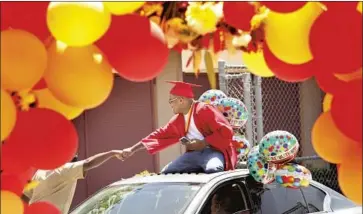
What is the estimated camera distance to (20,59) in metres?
2.14

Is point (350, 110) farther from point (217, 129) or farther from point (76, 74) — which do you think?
point (217, 129)

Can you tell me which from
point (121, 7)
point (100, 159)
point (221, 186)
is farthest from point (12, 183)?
point (221, 186)

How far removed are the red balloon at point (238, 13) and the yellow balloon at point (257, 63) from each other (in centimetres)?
22

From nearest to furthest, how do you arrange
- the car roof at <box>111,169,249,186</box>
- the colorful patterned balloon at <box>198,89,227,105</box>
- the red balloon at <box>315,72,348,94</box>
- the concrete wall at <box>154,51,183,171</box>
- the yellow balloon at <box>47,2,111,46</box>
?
the yellow balloon at <box>47,2,111,46</box>, the red balloon at <box>315,72,348,94</box>, the car roof at <box>111,169,249,186</box>, the colorful patterned balloon at <box>198,89,227,105</box>, the concrete wall at <box>154,51,183,171</box>

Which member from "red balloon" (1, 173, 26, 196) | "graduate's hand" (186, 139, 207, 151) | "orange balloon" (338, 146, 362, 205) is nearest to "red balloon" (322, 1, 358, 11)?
"orange balloon" (338, 146, 362, 205)

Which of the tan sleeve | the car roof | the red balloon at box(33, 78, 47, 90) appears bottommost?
the car roof

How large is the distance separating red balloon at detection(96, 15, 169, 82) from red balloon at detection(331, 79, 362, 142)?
23.9 inches

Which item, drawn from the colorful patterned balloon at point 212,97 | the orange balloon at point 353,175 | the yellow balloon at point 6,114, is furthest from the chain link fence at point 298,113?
the yellow balloon at point 6,114

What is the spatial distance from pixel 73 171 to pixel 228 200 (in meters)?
1.26

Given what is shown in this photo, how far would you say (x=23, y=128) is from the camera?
227 cm

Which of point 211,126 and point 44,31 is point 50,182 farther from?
point 44,31

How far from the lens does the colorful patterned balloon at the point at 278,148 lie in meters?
5.10

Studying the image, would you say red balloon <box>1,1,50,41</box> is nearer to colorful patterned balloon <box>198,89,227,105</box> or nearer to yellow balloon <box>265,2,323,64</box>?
yellow balloon <box>265,2,323,64</box>

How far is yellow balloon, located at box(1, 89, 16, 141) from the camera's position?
2137 mm
